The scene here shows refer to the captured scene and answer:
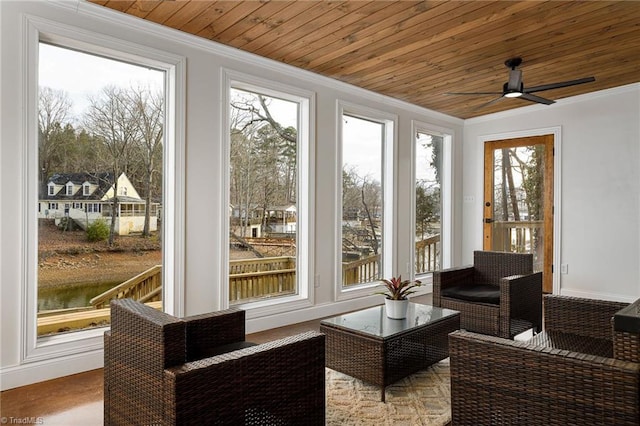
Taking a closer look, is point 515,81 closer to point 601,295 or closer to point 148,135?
point 601,295

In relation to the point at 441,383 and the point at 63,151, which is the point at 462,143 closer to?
the point at 441,383

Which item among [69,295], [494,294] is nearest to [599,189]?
[494,294]

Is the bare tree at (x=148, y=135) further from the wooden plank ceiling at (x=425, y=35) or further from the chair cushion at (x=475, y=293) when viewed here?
the chair cushion at (x=475, y=293)

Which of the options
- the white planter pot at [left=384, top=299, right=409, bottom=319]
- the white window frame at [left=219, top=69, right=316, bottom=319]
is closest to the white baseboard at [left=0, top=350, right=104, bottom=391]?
the white window frame at [left=219, top=69, right=316, bottom=319]

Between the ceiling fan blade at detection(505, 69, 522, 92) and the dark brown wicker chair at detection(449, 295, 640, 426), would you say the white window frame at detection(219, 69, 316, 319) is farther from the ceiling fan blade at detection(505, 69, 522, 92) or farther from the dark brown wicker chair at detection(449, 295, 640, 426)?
the dark brown wicker chair at detection(449, 295, 640, 426)

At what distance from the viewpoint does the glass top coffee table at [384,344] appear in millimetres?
2523

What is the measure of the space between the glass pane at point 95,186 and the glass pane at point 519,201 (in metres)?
4.78

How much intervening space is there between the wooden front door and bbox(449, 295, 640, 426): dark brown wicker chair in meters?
4.51

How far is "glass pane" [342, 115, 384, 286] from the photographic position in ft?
16.5

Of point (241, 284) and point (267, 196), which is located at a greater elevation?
point (267, 196)

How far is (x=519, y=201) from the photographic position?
5.98m

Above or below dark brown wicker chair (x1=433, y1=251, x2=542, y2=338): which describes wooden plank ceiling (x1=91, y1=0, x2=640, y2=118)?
above

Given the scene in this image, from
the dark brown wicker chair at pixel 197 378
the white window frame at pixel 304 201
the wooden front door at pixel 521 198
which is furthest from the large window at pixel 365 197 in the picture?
the dark brown wicker chair at pixel 197 378

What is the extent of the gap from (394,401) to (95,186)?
2.59 metres
